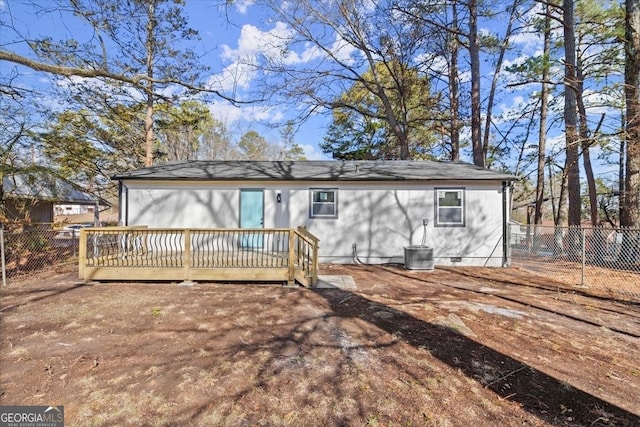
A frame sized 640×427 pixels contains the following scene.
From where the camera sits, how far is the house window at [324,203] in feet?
29.1

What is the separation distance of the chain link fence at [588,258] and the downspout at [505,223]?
0.63 ft

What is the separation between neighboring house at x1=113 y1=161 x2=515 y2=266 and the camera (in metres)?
8.70

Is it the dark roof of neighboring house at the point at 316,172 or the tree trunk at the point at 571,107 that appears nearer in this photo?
the dark roof of neighboring house at the point at 316,172

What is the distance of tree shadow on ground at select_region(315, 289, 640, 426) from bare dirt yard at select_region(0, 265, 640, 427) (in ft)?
0.05

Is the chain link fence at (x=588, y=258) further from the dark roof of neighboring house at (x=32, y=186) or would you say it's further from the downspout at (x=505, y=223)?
the dark roof of neighboring house at (x=32, y=186)

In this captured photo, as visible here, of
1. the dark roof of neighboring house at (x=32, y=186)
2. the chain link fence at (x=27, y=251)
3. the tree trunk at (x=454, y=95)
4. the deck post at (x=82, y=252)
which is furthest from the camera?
the tree trunk at (x=454, y=95)

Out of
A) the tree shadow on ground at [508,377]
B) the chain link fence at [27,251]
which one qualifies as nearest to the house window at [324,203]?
the tree shadow on ground at [508,377]

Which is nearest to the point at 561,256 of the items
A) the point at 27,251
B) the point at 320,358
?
the point at 320,358

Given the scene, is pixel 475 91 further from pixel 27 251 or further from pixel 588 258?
pixel 27 251

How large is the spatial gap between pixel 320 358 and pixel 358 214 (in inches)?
233

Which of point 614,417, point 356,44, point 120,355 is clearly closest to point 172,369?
point 120,355

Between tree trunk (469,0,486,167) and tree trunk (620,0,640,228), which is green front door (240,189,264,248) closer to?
tree trunk (469,0,486,167)

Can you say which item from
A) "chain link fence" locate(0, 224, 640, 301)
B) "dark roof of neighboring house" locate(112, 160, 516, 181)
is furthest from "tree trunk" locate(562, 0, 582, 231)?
"dark roof of neighboring house" locate(112, 160, 516, 181)

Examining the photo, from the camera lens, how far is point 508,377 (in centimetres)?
293
